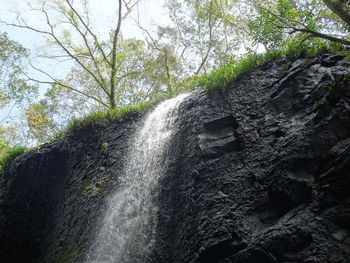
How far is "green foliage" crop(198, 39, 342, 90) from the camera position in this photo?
228 inches

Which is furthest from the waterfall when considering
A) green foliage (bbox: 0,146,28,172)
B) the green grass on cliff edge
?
green foliage (bbox: 0,146,28,172)

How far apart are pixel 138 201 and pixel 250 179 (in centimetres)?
252

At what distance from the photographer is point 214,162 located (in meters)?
5.38

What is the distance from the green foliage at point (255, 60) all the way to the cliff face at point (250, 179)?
199 mm

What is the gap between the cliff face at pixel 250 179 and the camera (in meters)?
3.83

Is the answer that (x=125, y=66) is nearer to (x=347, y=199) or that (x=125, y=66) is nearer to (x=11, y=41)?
(x=11, y=41)

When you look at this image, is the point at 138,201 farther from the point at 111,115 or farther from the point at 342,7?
the point at 342,7

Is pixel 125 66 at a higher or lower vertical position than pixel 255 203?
higher

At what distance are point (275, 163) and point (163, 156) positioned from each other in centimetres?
263

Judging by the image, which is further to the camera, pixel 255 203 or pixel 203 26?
pixel 203 26

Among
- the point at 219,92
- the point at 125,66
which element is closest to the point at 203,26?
the point at 125,66

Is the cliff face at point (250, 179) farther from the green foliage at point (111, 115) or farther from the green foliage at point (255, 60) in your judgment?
the green foliage at point (111, 115)

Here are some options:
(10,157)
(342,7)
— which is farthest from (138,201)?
(10,157)

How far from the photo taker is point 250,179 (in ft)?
15.9
